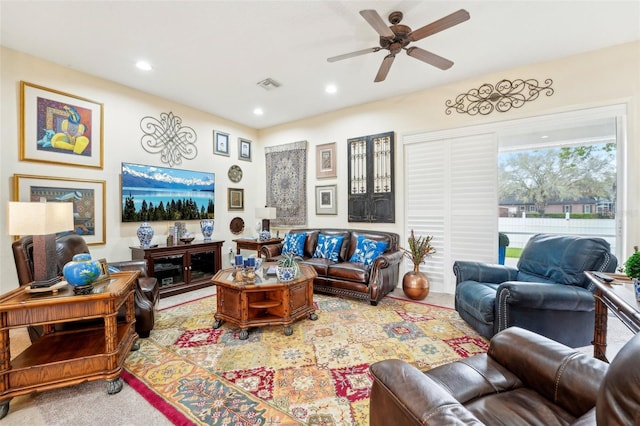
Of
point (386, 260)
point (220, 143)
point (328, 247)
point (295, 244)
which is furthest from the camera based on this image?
point (220, 143)

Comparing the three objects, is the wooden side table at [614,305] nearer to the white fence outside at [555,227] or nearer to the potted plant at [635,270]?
the potted plant at [635,270]

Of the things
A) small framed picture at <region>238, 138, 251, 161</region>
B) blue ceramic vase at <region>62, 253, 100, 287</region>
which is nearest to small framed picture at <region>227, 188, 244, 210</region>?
small framed picture at <region>238, 138, 251, 161</region>

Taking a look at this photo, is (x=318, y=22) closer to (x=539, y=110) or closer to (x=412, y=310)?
(x=539, y=110)

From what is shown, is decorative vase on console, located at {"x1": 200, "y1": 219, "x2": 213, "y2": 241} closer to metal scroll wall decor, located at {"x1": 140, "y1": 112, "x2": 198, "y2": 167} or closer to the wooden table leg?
metal scroll wall decor, located at {"x1": 140, "y1": 112, "x2": 198, "y2": 167}

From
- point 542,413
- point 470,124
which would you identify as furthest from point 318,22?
point 542,413

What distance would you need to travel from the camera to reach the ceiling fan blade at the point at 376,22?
1945mm

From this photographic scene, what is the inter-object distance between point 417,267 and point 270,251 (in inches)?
90.0

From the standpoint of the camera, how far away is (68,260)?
2.48 m

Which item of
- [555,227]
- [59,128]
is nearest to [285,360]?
[59,128]

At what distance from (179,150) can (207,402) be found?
389 cm

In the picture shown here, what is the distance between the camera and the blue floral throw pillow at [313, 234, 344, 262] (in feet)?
13.3

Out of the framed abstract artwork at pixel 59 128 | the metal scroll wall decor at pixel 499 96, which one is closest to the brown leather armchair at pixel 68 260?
the framed abstract artwork at pixel 59 128

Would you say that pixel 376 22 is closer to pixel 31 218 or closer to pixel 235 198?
pixel 31 218

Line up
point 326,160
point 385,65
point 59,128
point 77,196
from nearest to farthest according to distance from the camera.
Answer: point 385,65, point 59,128, point 77,196, point 326,160
